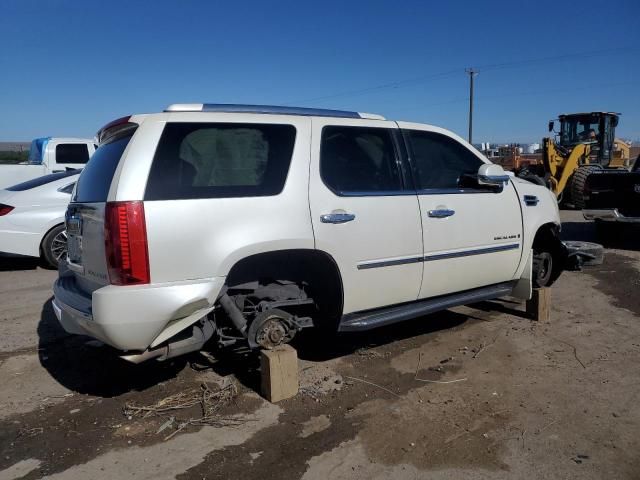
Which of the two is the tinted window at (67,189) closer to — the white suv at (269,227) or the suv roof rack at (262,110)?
the white suv at (269,227)

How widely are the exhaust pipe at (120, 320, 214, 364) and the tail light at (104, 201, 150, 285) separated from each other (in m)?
0.48

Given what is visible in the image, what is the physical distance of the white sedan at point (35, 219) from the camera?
24.5 feet

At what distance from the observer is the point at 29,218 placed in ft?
24.8

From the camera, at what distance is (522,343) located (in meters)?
4.61

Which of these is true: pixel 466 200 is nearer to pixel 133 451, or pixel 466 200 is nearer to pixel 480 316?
pixel 480 316

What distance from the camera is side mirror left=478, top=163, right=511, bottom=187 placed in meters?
4.22

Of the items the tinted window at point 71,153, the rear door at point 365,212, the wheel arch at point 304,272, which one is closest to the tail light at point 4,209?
the wheel arch at point 304,272

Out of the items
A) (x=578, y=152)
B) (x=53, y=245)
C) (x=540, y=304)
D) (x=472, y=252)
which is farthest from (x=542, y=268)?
(x=578, y=152)

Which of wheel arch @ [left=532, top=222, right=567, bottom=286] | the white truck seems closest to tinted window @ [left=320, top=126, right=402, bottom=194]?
wheel arch @ [left=532, top=222, right=567, bottom=286]

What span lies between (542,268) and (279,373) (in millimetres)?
3319

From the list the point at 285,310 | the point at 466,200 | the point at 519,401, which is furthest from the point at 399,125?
the point at 519,401

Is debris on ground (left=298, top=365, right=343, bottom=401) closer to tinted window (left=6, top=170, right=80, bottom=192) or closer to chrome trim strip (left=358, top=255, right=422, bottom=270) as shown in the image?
chrome trim strip (left=358, top=255, right=422, bottom=270)

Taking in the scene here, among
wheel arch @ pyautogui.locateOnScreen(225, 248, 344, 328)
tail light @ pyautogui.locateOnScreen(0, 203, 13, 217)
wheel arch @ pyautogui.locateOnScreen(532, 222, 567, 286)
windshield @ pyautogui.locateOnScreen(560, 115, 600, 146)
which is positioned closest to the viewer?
wheel arch @ pyautogui.locateOnScreen(225, 248, 344, 328)

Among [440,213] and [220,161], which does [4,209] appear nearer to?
[220,161]
